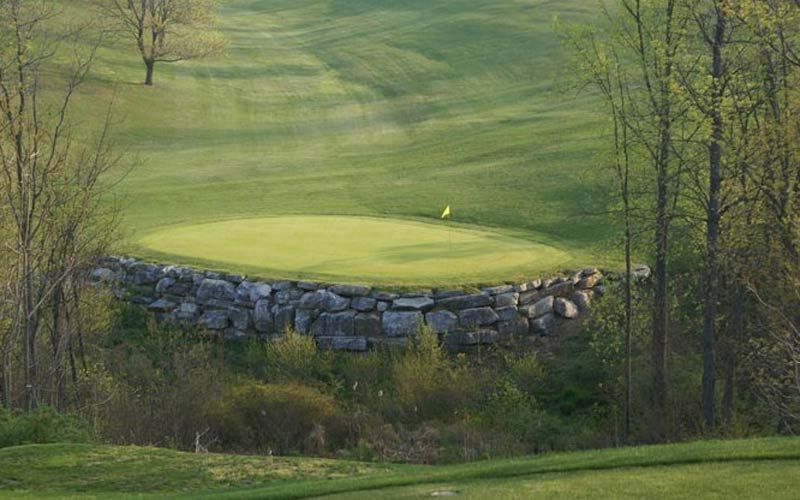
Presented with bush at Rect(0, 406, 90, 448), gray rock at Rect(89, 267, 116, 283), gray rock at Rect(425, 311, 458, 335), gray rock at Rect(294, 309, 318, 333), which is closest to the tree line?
gray rock at Rect(425, 311, 458, 335)

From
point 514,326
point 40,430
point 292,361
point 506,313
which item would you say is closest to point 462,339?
point 506,313

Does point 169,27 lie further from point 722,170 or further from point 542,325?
point 722,170

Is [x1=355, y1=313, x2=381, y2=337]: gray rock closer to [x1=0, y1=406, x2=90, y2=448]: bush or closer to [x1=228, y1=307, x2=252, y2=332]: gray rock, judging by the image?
[x1=228, y1=307, x2=252, y2=332]: gray rock

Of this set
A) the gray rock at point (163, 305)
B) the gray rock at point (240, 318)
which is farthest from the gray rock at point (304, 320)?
the gray rock at point (163, 305)

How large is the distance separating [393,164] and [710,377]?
21.6 m

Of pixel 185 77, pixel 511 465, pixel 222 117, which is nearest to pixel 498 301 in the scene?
pixel 511 465

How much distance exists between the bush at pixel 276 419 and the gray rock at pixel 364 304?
9.42 ft

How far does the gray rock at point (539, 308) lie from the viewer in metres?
22.0

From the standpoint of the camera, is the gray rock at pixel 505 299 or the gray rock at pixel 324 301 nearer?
the gray rock at pixel 324 301

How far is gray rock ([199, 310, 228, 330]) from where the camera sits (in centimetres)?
2272

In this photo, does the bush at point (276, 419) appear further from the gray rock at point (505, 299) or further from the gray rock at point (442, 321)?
the gray rock at point (505, 299)

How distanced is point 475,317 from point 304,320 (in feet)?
11.3

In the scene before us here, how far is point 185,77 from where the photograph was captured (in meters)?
56.4

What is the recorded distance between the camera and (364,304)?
848 inches
